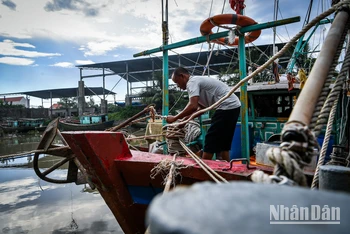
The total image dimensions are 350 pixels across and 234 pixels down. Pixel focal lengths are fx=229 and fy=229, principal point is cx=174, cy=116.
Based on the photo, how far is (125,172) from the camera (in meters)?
2.35

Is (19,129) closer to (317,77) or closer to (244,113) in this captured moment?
(244,113)

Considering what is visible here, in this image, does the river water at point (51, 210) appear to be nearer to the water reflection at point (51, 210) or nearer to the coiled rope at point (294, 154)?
the water reflection at point (51, 210)

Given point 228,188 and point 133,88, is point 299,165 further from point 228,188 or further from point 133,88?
point 133,88

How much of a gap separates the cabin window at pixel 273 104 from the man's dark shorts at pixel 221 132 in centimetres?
145

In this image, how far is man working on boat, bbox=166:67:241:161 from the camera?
9.77 feet

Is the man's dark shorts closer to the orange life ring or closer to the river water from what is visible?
the orange life ring

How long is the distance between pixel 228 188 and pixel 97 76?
25.4m

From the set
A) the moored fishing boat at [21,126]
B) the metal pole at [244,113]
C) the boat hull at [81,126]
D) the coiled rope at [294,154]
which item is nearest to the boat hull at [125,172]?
the metal pole at [244,113]

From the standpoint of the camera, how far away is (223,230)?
0.30 m

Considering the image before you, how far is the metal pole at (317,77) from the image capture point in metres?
0.74

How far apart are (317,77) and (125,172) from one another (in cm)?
194

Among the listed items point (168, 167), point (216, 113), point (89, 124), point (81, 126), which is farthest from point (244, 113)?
point (89, 124)

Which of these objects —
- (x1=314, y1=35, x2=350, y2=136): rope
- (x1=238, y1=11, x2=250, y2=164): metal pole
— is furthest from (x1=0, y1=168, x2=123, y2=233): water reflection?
(x1=314, y1=35, x2=350, y2=136): rope

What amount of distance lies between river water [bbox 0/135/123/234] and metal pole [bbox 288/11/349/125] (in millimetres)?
4128
